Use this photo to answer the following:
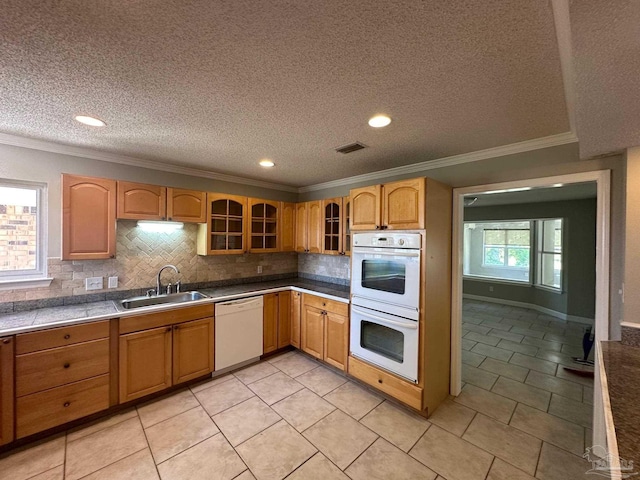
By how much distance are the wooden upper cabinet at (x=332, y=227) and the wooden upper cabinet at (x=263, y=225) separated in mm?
772

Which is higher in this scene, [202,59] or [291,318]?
[202,59]

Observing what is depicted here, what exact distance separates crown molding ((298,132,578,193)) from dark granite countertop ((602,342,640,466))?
149 centimetres

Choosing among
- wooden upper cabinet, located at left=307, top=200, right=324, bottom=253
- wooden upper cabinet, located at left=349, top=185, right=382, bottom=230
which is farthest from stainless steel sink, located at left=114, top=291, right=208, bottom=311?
wooden upper cabinet, located at left=349, top=185, right=382, bottom=230

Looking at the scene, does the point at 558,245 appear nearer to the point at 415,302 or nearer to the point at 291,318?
the point at 415,302

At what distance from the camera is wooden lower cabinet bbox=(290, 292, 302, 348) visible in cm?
348

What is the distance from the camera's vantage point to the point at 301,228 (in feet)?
13.1

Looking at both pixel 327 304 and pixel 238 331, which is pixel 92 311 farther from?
pixel 327 304

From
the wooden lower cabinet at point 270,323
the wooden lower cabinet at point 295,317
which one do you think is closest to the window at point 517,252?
the wooden lower cabinet at point 295,317

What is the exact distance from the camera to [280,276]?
4.27m

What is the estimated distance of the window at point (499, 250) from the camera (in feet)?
20.5

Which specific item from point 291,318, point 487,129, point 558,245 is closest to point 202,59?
point 487,129

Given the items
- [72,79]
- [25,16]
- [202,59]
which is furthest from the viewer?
[72,79]

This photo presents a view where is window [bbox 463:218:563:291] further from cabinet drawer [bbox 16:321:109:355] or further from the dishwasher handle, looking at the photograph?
cabinet drawer [bbox 16:321:109:355]

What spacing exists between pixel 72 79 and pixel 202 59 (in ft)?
2.64
